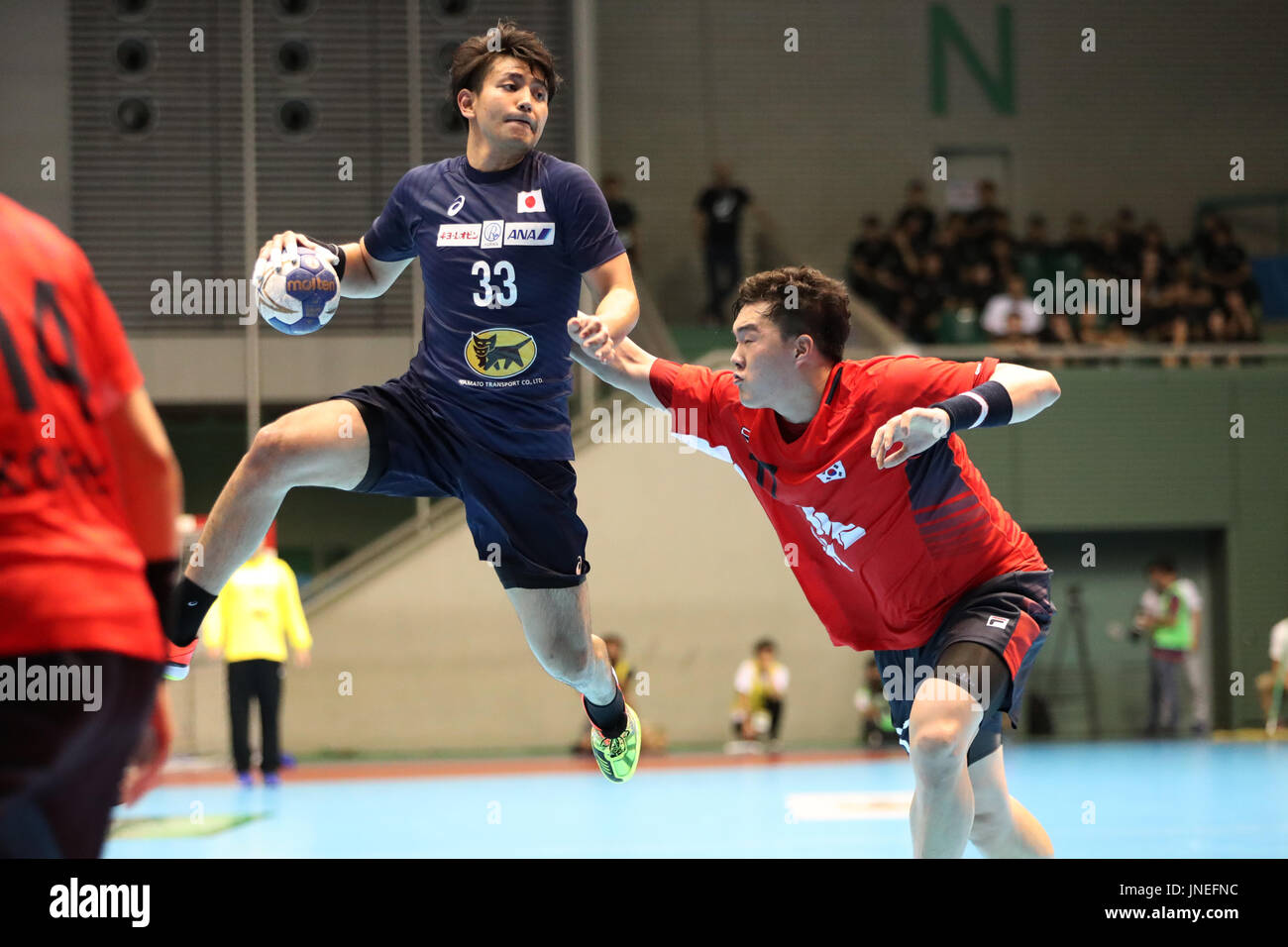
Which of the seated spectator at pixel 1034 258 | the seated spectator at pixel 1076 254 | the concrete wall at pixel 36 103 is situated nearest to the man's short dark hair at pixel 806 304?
the seated spectator at pixel 1034 258

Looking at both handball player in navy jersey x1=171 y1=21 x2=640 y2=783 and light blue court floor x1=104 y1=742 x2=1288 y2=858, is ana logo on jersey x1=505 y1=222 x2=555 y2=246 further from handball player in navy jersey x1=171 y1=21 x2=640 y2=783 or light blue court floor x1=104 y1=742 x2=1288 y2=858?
light blue court floor x1=104 y1=742 x2=1288 y2=858

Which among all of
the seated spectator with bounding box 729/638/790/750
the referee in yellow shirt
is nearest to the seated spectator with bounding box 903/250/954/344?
the seated spectator with bounding box 729/638/790/750

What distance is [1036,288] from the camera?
63.6 ft

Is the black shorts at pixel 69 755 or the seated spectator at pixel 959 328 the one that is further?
the seated spectator at pixel 959 328

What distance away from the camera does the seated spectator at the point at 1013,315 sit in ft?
60.9

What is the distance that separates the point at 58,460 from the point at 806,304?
3397mm

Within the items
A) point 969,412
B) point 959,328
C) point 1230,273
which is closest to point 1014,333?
point 959,328

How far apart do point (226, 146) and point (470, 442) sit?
15273 millimetres

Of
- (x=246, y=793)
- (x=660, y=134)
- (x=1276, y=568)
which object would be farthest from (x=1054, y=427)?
(x=246, y=793)

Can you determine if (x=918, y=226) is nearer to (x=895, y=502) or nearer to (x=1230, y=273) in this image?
(x=1230, y=273)

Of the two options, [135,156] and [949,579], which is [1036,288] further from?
[949,579]

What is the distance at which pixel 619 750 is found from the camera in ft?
22.3

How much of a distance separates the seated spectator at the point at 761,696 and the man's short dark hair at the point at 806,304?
1227cm

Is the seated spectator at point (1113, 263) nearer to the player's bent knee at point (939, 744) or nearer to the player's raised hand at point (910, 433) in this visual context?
the player's raised hand at point (910, 433)
